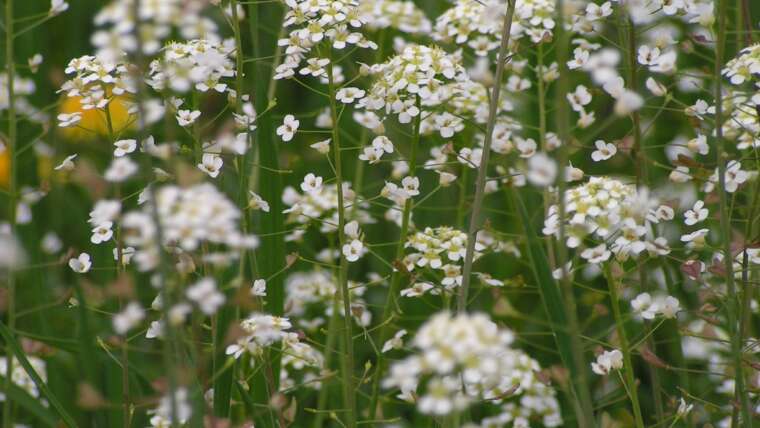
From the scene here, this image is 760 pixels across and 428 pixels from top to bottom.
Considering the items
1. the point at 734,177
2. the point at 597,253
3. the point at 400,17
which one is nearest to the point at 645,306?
the point at 597,253

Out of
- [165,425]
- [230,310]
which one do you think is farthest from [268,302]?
[230,310]

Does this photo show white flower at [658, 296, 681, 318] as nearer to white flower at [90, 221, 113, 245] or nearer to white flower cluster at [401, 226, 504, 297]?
white flower cluster at [401, 226, 504, 297]

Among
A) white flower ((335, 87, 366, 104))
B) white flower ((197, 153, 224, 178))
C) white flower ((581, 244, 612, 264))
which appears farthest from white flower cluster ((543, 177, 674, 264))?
white flower ((197, 153, 224, 178))

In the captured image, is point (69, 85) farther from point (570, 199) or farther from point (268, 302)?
point (570, 199)

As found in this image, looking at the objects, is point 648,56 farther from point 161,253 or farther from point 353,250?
point 161,253

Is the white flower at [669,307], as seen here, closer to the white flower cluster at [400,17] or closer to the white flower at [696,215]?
the white flower at [696,215]

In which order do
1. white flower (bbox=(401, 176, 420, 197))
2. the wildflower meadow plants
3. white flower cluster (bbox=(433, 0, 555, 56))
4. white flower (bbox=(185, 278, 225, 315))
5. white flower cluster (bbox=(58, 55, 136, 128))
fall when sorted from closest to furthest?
white flower (bbox=(185, 278, 225, 315)), the wildflower meadow plants, white flower cluster (bbox=(58, 55, 136, 128)), white flower (bbox=(401, 176, 420, 197)), white flower cluster (bbox=(433, 0, 555, 56))

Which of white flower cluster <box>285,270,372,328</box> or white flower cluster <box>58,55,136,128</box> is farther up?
white flower cluster <box>58,55,136,128</box>

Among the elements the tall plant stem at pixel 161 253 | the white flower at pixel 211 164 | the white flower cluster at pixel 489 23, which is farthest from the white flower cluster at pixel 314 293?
the tall plant stem at pixel 161 253
